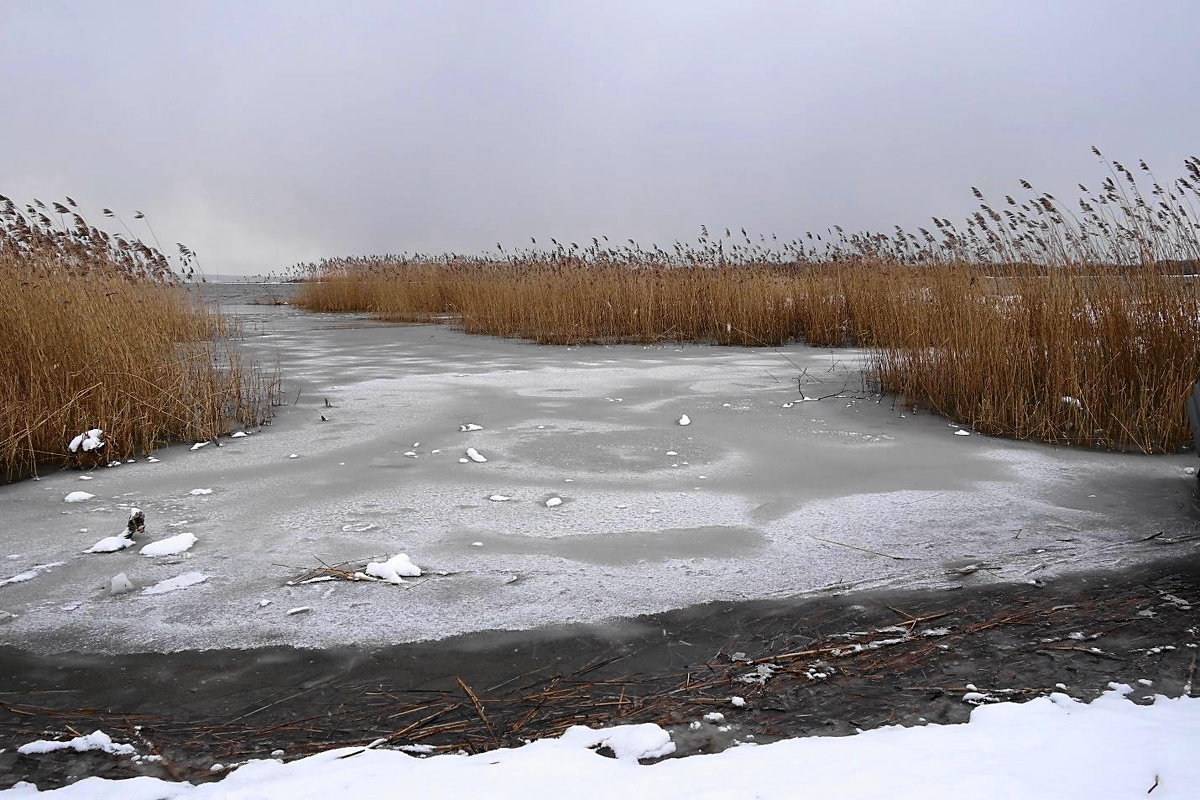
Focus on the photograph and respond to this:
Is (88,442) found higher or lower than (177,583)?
higher

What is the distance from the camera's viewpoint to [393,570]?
2.32m

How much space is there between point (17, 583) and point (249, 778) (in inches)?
56.8

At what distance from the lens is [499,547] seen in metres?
2.57

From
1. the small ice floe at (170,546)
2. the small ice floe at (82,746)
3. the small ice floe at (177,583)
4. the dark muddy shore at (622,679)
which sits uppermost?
the small ice floe at (170,546)

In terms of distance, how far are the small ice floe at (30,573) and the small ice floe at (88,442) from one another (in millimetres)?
1237

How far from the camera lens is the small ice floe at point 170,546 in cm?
254

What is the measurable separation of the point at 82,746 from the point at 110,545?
1242mm

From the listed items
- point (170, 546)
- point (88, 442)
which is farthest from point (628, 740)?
point (88, 442)

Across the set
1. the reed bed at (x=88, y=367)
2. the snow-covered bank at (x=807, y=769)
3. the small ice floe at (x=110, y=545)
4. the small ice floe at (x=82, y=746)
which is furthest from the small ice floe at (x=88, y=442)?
the snow-covered bank at (x=807, y=769)

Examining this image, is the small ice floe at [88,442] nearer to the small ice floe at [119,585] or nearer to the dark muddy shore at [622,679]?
the small ice floe at [119,585]

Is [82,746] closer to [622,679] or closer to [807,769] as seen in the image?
[622,679]

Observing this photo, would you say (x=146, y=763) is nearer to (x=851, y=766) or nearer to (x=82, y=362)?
(x=851, y=766)

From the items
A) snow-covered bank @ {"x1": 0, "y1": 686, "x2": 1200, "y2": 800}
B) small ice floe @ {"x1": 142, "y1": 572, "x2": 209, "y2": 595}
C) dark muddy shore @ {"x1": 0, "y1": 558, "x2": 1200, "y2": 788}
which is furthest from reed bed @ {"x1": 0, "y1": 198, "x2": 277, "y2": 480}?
snow-covered bank @ {"x1": 0, "y1": 686, "x2": 1200, "y2": 800}

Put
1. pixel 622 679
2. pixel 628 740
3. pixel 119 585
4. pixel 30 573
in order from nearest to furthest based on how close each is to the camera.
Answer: pixel 628 740 → pixel 622 679 → pixel 119 585 → pixel 30 573
